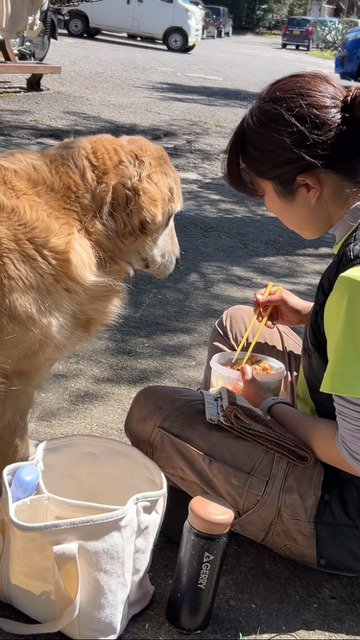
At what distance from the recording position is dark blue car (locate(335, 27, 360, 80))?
1527cm

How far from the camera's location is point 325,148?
2197 mm

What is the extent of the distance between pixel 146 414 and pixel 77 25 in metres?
25.0

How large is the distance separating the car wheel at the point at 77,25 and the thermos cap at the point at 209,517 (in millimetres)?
25129

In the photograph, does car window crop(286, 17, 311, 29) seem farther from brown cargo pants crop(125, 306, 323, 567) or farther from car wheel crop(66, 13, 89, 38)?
brown cargo pants crop(125, 306, 323, 567)

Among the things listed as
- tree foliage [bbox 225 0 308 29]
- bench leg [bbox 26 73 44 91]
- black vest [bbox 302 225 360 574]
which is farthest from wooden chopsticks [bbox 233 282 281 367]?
tree foliage [bbox 225 0 308 29]

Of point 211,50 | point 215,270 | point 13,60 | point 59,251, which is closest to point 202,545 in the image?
point 59,251

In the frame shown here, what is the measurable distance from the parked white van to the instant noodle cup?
79.6 feet

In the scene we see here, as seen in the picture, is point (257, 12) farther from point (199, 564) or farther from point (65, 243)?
point (199, 564)

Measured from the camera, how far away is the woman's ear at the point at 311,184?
2.24 metres

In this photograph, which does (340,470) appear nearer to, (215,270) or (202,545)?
(202,545)

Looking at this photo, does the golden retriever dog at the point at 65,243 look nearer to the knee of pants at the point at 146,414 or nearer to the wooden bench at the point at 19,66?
the knee of pants at the point at 146,414

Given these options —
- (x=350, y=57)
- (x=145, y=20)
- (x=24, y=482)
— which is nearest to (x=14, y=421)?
(x=24, y=482)

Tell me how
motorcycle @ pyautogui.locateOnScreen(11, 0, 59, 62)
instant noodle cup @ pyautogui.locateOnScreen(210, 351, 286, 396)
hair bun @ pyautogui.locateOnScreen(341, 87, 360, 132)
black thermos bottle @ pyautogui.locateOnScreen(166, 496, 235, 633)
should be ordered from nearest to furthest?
black thermos bottle @ pyautogui.locateOnScreen(166, 496, 235, 633) < hair bun @ pyautogui.locateOnScreen(341, 87, 360, 132) < instant noodle cup @ pyautogui.locateOnScreen(210, 351, 286, 396) < motorcycle @ pyautogui.locateOnScreen(11, 0, 59, 62)

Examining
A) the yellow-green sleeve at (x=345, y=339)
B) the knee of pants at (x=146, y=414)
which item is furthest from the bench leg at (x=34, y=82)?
Result: the yellow-green sleeve at (x=345, y=339)
